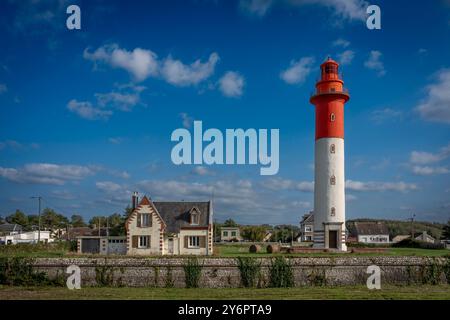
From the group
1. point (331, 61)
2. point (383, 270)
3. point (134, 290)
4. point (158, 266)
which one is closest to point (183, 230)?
point (158, 266)

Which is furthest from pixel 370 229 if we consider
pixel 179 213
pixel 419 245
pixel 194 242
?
pixel 179 213

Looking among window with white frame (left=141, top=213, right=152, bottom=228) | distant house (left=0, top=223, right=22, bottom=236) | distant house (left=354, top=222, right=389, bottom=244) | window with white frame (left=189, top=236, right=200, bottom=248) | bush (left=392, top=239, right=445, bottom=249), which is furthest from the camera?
distant house (left=0, top=223, right=22, bottom=236)

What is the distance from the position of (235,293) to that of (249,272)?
3.41 m

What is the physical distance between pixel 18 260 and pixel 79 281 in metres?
3.83

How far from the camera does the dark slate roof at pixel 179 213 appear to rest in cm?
3734

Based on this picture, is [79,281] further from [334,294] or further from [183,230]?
[334,294]

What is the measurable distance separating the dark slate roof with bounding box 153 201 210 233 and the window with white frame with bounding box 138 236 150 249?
6.58 feet

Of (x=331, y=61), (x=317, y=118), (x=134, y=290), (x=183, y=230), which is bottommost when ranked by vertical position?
(x=134, y=290)

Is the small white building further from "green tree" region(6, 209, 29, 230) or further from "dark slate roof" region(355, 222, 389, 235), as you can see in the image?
"dark slate roof" region(355, 222, 389, 235)

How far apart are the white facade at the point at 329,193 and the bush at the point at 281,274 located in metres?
10.6

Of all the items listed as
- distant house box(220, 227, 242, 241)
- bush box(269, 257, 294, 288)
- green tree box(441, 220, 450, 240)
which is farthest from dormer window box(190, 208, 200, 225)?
distant house box(220, 227, 242, 241)

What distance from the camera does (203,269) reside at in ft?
89.4

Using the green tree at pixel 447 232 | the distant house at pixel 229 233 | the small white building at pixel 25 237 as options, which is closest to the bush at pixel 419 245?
the green tree at pixel 447 232

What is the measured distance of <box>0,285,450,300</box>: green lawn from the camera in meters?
22.2
